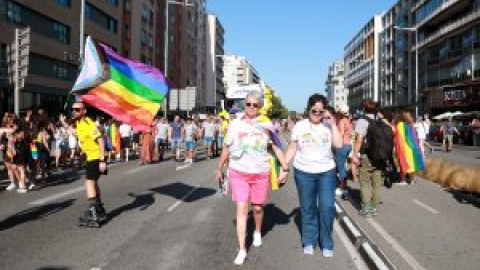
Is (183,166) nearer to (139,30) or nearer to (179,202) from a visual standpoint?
(179,202)

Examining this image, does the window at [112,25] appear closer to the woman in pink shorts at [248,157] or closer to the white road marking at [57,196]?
the white road marking at [57,196]

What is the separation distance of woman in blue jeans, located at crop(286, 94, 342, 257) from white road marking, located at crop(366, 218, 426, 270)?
820 millimetres

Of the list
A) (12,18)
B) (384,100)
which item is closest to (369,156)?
(12,18)

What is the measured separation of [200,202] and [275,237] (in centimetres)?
379

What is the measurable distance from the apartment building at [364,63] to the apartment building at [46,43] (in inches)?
2317

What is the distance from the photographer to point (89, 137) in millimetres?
8719

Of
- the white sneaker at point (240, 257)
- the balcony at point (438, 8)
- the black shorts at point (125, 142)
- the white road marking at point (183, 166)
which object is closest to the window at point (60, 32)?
the black shorts at point (125, 142)

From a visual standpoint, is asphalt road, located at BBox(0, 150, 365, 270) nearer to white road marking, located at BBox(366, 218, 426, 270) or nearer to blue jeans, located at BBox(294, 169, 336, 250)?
blue jeans, located at BBox(294, 169, 336, 250)

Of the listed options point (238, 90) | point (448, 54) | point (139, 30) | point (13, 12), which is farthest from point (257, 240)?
point (448, 54)

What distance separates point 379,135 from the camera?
9.41m

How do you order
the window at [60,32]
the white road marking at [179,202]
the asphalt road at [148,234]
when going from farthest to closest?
1. the window at [60,32]
2. the white road marking at [179,202]
3. the asphalt road at [148,234]

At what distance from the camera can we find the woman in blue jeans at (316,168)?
6.88m

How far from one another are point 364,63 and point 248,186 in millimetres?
119532

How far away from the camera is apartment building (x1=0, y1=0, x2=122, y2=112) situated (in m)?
32.8
